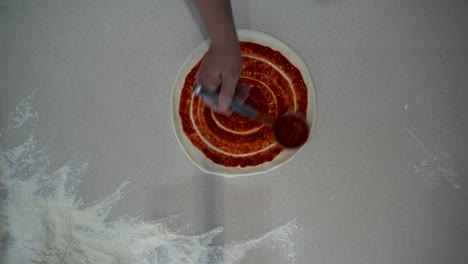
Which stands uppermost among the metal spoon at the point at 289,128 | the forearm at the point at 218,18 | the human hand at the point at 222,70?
the forearm at the point at 218,18

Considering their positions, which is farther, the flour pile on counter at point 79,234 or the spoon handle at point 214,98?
the flour pile on counter at point 79,234

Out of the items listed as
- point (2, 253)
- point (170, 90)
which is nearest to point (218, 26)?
point (170, 90)

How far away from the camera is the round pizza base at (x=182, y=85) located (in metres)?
0.85

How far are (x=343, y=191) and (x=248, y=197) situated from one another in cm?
22

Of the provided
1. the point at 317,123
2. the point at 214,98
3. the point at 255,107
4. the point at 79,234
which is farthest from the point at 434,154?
the point at 79,234

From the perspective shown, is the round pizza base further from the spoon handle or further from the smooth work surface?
the spoon handle

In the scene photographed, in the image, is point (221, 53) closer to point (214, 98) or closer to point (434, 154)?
point (214, 98)

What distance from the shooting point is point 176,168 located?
0.89 metres

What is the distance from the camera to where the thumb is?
2.25 ft

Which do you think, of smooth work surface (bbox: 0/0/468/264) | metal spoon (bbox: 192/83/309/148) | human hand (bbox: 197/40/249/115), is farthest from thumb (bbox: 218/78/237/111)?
smooth work surface (bbox: 0/0/468/264)

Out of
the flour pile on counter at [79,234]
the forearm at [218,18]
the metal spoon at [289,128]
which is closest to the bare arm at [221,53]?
the forearm at [218,18]

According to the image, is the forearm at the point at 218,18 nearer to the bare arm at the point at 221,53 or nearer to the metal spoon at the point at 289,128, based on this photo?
the bare arm at the point at 221,53

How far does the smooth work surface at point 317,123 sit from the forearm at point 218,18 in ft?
0.76

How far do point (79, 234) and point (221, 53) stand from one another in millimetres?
538
